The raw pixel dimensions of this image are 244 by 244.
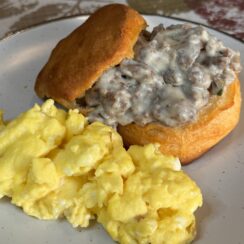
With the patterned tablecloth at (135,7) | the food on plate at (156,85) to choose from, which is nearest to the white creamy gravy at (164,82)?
the food on plate at (156,85)

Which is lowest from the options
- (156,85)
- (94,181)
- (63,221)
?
(63,221)

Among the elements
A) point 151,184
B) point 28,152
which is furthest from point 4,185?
point 151,184

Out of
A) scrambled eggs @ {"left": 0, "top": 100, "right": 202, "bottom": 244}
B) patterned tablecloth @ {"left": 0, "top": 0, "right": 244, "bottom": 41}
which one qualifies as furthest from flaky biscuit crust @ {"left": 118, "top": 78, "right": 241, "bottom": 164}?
patterned tablecloth @ {"left": 0, "top": 0, "right": 244, "bottom": 41}

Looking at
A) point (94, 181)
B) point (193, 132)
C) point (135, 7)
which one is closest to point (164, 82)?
point (193, 132)

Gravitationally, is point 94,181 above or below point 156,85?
below

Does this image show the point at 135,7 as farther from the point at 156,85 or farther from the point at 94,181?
the point at 94,181

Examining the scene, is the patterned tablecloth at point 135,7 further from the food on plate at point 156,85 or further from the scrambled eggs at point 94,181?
the scrambled eggs at point 94,181

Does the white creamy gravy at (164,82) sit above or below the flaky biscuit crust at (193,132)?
above
